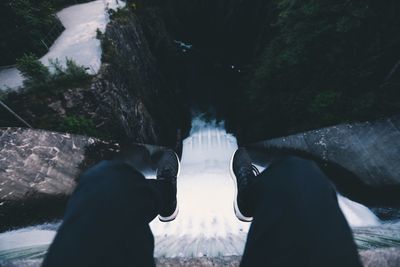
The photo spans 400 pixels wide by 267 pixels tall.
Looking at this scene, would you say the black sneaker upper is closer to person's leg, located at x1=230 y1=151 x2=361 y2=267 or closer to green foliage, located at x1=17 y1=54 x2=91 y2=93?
person's leg, located at x1=230 y1=151 x2=361 y2=267

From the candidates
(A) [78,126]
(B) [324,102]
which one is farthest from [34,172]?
(B) [324,102]

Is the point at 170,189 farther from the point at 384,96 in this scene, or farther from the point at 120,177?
the point at 384,96

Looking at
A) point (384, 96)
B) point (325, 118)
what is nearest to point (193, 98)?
point (325, 118)

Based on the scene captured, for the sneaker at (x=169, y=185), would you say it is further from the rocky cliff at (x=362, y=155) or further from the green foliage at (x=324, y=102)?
the green foliage at (x=324, y=102)

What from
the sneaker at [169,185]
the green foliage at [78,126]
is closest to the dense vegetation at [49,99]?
the green foliage at [78,126]

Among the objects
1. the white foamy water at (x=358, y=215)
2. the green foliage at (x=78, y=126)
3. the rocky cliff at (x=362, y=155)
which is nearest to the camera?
the white foamy water at (x=358, y=215)

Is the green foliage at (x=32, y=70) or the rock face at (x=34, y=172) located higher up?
the green foliage at (x=32, y=70)
